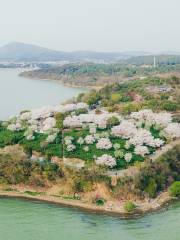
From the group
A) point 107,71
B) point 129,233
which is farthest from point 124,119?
point 107,71

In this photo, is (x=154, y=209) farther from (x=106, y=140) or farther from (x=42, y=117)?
(x=42, y=117)

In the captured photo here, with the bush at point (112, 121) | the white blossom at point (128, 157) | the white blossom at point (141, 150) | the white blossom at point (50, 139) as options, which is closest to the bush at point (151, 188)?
the white blossom at point (128, 157)

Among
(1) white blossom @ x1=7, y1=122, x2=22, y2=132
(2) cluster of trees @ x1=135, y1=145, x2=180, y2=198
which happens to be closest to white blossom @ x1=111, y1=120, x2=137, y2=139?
(2) cluster of trees @ x1=135, y1=145, x2=180, y2=198

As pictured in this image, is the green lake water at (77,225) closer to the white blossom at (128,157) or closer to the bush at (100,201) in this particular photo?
the bush at (100,201)

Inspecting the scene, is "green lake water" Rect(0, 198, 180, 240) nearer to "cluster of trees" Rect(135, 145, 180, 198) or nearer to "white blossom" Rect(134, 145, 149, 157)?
"cluster of trees" Rect(135, 145, 180, 198)

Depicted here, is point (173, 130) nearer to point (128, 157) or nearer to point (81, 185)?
point (128, 157)
